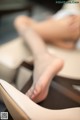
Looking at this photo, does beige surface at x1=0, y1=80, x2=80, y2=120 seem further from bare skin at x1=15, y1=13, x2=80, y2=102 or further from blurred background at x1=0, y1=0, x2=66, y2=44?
blurred background at x1=0, y1=0, x2=66, y2=44

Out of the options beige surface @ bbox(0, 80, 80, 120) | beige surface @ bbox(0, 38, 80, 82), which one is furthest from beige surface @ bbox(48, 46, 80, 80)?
beige surface @ bbox(0, 80, 80, 120)

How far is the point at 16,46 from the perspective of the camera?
21.9 inches

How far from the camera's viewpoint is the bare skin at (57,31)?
542 mm

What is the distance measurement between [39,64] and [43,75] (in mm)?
63

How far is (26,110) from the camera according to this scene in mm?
294

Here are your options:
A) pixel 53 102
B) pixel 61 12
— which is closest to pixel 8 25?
pixel 61 12

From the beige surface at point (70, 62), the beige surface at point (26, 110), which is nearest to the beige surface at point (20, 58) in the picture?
the beige surface at point (70, 62)

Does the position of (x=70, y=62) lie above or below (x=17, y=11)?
below

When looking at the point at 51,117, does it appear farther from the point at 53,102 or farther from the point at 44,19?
the point at 44,19

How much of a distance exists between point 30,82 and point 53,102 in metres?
0.07

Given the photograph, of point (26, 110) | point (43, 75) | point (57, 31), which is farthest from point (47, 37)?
point (26, 110)

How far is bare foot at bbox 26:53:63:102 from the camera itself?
357 millimetres

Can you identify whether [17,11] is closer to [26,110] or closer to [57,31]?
[57,31]

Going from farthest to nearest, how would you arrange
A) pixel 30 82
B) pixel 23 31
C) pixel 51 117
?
pixel 23 31 < pixel 30 82 < pixel 51 117
